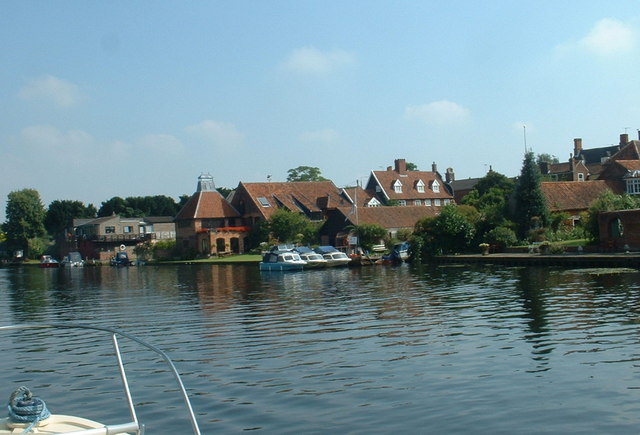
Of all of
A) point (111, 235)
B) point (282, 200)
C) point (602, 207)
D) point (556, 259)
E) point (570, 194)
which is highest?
point (282, 200)

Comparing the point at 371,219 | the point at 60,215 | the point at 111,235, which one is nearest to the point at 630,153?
the point at 371,219

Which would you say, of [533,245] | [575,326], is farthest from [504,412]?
[533,245]

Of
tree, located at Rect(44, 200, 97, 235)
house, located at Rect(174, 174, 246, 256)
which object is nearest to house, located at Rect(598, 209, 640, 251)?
house, located at Rect(174, 174, 246, 256)

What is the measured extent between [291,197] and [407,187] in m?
20.8

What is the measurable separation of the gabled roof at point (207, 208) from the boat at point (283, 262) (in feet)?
130

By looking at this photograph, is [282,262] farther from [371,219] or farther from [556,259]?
[556,259]

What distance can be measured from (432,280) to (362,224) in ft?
118

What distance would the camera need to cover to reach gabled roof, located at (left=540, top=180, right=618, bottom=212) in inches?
3182

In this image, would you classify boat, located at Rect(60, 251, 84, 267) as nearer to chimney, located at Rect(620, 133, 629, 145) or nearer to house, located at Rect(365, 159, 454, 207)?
house, located at Rect(365, 159, 454, 207)

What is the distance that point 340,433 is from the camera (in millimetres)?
15219

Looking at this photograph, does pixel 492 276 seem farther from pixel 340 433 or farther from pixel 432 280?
pixel 340 433

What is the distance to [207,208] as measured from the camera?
378 ft

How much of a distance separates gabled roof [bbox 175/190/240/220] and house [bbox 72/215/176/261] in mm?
15854

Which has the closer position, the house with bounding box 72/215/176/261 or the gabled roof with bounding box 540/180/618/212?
the gabled roof with bounding box 540/180/618/212
